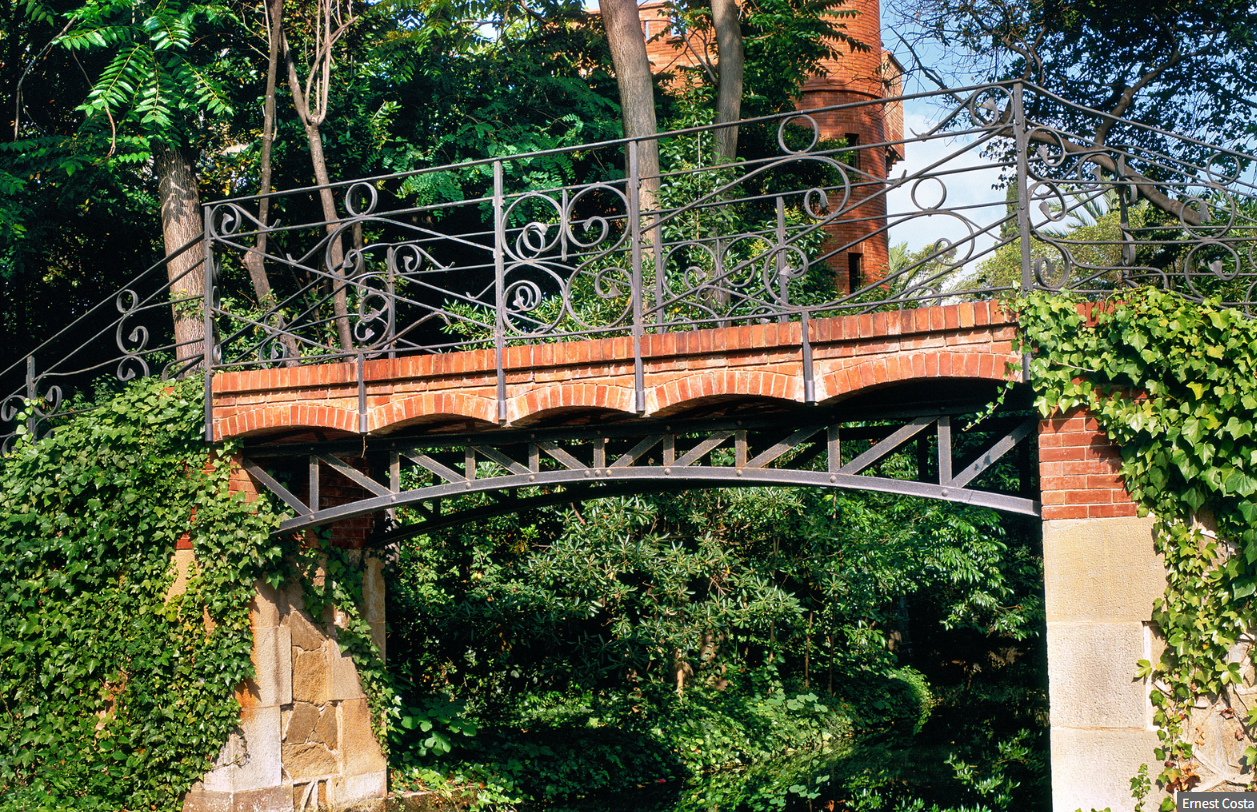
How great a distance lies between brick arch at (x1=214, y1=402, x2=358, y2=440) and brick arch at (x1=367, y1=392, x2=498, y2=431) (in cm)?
21

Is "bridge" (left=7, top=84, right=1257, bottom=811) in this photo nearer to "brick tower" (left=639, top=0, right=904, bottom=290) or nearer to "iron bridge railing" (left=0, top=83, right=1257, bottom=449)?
"iron bridge railing" (left=0, top=83, right=1257, bottom=449)

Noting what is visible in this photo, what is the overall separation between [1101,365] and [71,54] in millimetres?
13042

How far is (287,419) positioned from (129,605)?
186 centimetres

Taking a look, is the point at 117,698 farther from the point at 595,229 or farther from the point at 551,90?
the point at 551,90

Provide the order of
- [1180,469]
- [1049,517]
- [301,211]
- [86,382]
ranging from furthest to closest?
1. [301,211]
2. [86,382]
3. [1049,517]
4. [1180,469]

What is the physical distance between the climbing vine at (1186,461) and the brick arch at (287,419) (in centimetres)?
424

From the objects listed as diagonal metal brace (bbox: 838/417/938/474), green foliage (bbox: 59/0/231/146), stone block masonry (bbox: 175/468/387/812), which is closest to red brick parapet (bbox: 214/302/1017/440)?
diagonal metal brace (bbox: 838/417/938/474)

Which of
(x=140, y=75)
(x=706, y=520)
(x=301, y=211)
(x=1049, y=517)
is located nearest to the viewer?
(x=1049, y=517)

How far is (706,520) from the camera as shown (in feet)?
41.7

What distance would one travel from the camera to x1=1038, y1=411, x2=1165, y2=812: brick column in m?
5.03

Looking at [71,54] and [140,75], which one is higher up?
[71,54]

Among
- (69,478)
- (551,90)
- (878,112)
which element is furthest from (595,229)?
(878,112)

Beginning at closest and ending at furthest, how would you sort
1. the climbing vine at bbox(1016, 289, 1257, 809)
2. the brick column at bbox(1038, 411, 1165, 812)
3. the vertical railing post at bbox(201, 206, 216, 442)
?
the climbing vine at bbox(1016, 289, 1257, 809)
the brick column at bbox(1038, 411, 1165, 812)
the vertical railing post at bbox(201, 206, 216, 442)

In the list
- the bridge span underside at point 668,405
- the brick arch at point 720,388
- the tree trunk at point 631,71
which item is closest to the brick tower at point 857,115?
the tree trunk at point 631,71
